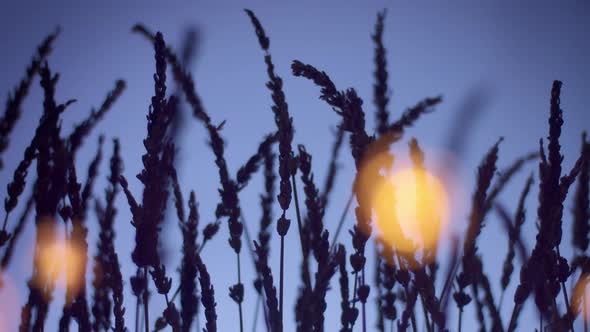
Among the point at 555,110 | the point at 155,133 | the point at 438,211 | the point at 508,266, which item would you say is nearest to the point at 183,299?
the point at 155,133

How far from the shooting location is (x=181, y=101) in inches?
83.4

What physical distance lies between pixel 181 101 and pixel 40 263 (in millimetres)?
823

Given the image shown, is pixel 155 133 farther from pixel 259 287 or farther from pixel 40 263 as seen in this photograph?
pixel 259 287

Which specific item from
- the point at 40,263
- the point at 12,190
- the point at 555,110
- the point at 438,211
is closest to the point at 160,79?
the point at 12,190

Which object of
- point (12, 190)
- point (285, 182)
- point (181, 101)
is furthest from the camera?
point (181, 101)

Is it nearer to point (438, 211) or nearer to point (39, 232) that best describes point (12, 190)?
point (39, 232)

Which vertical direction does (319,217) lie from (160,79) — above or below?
below

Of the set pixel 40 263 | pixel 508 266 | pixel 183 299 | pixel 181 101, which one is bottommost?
pixel 183 299

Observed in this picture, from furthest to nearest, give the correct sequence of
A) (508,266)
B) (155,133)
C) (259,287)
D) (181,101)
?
1. (508,266)
2. (259,287)
3. (181,101)
4. (155,133)

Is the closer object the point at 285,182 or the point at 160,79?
the point at 160,79

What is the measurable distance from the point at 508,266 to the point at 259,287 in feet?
4.71

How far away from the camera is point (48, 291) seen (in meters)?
1.98

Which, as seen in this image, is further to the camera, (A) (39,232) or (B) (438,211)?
(B) (438,211)

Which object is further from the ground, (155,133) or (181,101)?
(181,101)
